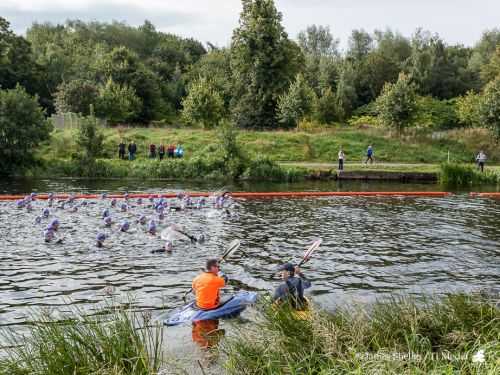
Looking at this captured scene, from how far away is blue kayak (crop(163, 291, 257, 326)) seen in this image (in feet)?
40.9

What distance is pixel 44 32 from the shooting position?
12044 cm

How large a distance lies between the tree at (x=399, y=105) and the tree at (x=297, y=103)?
31.1 feet

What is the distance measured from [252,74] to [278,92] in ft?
12.9

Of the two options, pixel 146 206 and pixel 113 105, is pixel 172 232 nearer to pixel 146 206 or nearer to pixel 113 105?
pixel 146 206

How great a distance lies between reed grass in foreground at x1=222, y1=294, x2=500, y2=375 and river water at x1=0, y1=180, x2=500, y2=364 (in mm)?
4469

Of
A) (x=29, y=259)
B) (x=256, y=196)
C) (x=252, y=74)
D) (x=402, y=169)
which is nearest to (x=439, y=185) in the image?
(x=402, y=169)

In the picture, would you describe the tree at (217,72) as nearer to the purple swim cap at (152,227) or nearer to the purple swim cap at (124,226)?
the purple swim cap at (124,226)

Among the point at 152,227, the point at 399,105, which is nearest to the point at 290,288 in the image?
the point at 152,227

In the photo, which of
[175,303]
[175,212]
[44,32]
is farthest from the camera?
[44,32]

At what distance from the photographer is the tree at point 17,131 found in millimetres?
44656

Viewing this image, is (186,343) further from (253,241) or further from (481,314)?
(253,241)

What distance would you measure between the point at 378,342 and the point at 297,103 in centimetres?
5193

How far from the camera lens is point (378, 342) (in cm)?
884

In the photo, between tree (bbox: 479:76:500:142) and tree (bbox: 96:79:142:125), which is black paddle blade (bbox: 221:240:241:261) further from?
tree (bbox: 96:79:142:125)
